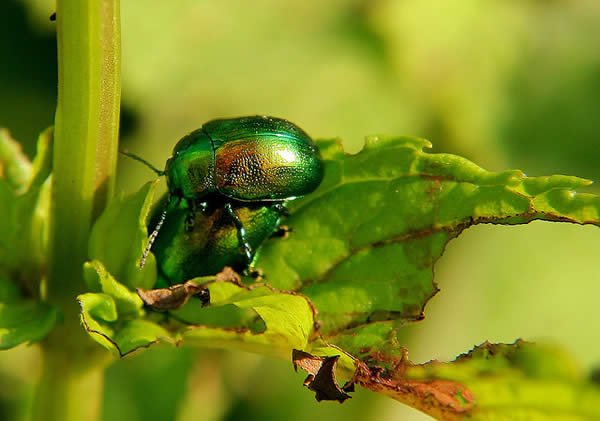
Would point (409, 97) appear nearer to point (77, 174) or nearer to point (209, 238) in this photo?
point (209, 238)

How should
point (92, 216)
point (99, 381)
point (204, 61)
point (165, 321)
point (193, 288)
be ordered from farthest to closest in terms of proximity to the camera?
1. point (204, 61)
2. point (99, 381)
3. point (165, 321)
4. point (92, 216)
5. point (193, 288)

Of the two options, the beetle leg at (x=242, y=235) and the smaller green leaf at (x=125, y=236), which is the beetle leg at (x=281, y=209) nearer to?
the beetle leg at (x=242, y=235)

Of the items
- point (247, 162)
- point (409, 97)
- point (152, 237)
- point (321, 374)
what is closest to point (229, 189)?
point (247, 162)

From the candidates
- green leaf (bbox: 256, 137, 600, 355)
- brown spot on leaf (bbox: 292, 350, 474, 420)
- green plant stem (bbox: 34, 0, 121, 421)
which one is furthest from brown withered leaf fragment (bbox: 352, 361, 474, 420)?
green plant stem (bbox: 34, 0, 121, 421)

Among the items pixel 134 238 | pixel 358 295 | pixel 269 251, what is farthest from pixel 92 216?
pixel 358 295

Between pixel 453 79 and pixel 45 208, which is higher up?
pixel 453 79

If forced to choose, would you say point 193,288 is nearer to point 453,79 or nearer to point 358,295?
point 358,295

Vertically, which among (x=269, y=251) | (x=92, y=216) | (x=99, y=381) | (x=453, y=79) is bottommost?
(x=99, y=381)
